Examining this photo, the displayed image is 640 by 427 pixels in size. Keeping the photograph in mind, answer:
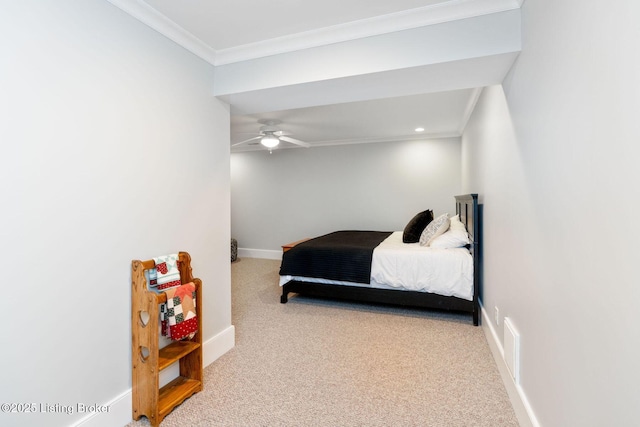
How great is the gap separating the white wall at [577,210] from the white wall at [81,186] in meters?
2.01

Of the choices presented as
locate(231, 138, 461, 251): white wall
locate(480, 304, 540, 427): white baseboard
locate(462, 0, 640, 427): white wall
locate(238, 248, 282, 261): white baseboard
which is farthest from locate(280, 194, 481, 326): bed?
locate(238, 248, 282, 261): white baseboard

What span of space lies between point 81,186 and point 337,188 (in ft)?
15.9

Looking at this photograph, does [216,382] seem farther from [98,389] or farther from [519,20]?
[519,20]

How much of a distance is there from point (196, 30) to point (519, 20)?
6.18ft

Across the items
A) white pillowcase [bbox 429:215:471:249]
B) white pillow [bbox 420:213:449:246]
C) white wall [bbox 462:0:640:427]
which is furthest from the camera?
white pillow [bbox 420:213:449:246]

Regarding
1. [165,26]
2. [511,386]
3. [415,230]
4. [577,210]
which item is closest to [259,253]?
[415,230]

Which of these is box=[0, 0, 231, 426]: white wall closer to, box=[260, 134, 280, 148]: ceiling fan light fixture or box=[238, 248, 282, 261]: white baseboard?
box=[260, 134, 280, 148]: ceiling fan light fixture

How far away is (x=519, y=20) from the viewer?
1.75 meters

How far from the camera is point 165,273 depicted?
195 centimetres

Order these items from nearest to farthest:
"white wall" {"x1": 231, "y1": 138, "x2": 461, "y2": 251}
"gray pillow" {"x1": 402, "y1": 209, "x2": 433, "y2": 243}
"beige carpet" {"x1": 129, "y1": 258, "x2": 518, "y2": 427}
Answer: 1. "beige carpet" {"x1": 129, "y1": 258, "x2": 518, "y2": 427}
2. "gray pillow" {"x1": 402, "y1": 209, "x2": 433, "y2": 243}
3. "white wall" {"x1": 231, "y1": 138, "x2": 461, "y2": 251}

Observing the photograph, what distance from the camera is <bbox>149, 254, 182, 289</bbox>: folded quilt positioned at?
6.28 ft

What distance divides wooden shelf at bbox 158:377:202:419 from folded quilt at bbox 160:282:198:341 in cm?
32

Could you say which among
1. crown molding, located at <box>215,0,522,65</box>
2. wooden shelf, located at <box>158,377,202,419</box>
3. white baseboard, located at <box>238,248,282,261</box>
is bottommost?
wooden shelf, located at <box>158,377,202,419</box>

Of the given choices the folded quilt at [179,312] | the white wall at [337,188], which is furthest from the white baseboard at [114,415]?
the white wall at [337,188]
